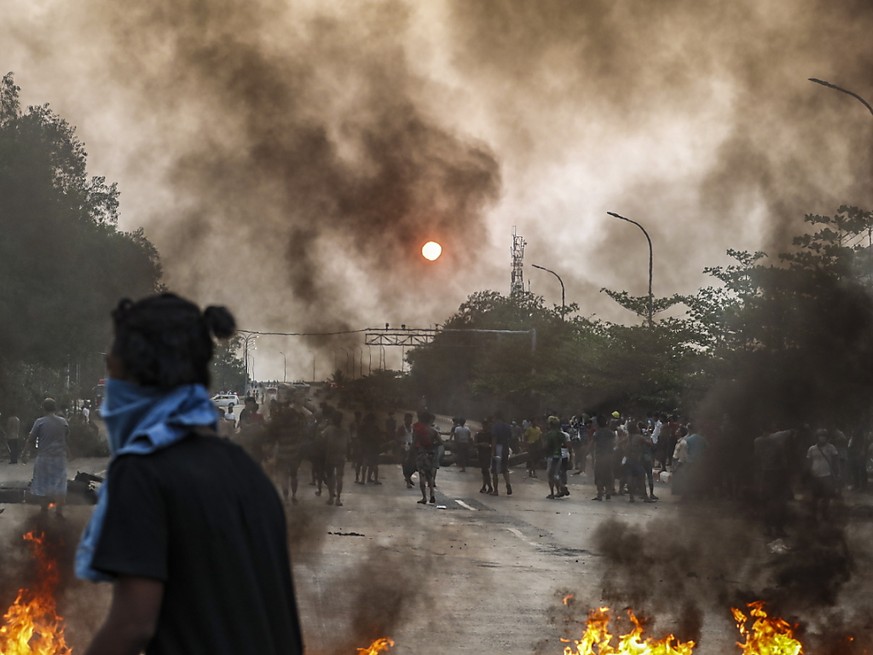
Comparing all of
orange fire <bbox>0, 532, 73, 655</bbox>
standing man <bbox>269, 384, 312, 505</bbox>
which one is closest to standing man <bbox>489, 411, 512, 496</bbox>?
standing man <bbox>269, 384, 312, 505</bbox>

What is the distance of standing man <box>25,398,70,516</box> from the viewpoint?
13.8 meters

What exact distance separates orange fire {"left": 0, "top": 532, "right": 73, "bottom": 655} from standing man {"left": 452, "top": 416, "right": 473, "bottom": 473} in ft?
59.7

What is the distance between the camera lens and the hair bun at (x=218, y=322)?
2.41 metres

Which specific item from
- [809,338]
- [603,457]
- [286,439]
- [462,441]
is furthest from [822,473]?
[462,441]

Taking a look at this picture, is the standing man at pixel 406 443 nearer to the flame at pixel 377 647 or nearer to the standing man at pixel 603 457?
the standing man at pixel 603 457

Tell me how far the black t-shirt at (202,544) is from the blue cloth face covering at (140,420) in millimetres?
23

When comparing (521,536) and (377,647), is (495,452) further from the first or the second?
(377,647)

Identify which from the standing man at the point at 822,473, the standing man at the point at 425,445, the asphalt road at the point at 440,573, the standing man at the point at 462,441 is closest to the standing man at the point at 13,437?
the standing man at the point at 462,441

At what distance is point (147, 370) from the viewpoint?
2336 millimetres

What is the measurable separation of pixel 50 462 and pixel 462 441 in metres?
13.0

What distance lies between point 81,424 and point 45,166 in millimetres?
6425

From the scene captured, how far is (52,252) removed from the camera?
24.7m

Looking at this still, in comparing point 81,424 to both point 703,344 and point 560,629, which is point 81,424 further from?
point 560,629

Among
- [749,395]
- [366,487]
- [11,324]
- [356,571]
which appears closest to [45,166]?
[11,324]
